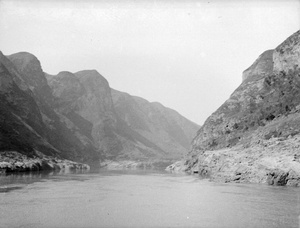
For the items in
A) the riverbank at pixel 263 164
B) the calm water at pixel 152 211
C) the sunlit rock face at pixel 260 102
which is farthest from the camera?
the sunlit rock face at pixel 260 102

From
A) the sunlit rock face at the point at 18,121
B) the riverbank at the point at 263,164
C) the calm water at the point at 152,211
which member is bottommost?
the calm water at the point at 152,211

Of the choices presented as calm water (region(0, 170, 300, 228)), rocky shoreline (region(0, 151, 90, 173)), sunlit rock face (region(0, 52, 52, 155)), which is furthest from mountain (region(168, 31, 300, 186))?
sunlit rock face (region(0, 52, 52, 155))

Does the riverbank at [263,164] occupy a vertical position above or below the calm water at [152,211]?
above

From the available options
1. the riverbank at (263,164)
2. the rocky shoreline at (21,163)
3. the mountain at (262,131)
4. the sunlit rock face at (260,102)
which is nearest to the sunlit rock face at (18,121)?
the rocky shoreline at (21,163)

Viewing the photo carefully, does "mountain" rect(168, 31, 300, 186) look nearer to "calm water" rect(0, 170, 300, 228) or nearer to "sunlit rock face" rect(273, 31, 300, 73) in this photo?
"sunlit rock face" rect(273, 31, 300, 73)

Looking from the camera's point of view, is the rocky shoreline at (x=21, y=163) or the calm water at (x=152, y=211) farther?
the rocky shoreline at (x=21, y=163)

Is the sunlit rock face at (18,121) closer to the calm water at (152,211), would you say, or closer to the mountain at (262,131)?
→ the mountain at (262,131)

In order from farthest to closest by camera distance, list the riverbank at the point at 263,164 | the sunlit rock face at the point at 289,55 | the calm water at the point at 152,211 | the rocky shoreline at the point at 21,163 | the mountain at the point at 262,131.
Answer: the sunlit rock face at the point at 289,55, the rocky shoreline at the point at 21,163, the mountain at the point at 262,131, the riverbank at the point at 263,164, the calm water at the point at 152,211

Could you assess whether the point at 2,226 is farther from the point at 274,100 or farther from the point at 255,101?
the point at 255,101
